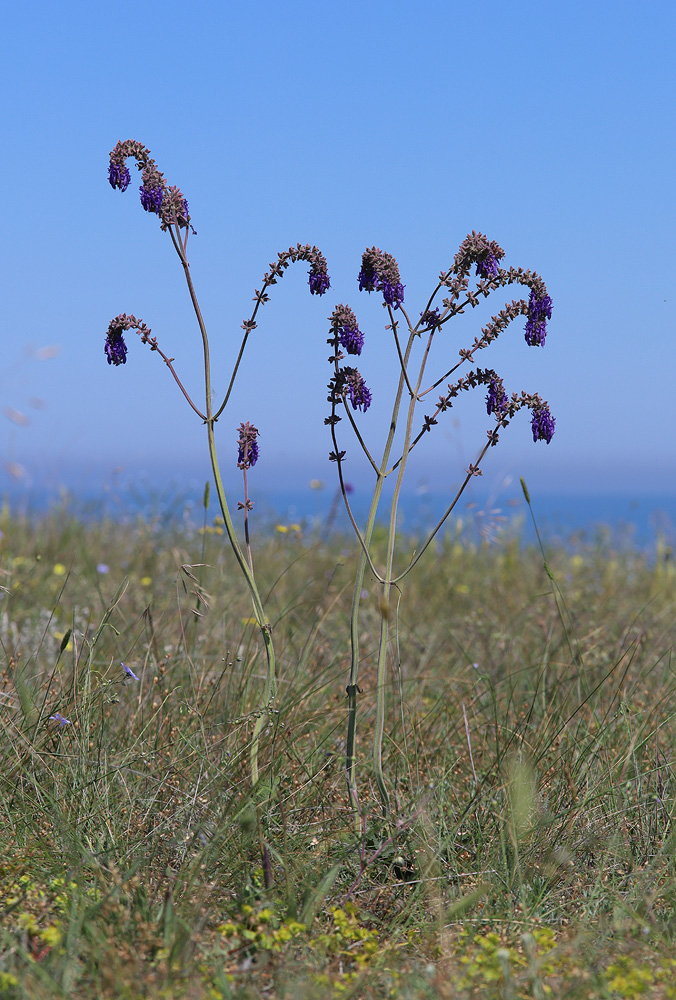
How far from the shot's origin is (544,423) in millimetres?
2842

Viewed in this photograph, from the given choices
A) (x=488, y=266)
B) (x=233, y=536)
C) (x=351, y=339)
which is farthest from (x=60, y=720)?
(x=488, y=266)

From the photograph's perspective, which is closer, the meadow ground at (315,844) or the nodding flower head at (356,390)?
the meadow ground at (315,844)

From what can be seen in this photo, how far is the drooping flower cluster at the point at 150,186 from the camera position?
2748 millimetres

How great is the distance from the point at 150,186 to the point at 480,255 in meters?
1.04

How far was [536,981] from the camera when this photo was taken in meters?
2.11

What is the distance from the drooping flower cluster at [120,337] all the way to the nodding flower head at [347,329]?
1.91 feet

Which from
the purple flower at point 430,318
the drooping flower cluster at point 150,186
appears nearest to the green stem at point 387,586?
the purple flower at point 430,318

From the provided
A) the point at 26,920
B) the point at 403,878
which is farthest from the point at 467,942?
the point at 26,920

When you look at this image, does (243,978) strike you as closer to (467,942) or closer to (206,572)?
(467,942)

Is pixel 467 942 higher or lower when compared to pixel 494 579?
lower

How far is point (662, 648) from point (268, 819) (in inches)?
116

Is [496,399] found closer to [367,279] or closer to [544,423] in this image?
[544,423]

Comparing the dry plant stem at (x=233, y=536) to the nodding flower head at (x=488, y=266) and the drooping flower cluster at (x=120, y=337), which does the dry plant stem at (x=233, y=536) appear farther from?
the nodding flower head at (x=488, y=266)

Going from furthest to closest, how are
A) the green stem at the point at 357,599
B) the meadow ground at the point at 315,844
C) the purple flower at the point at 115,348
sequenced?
the purple flower at the point at 115,348 < the green stem at the point at 357,599 < the meadow ground at the point at 315,844
